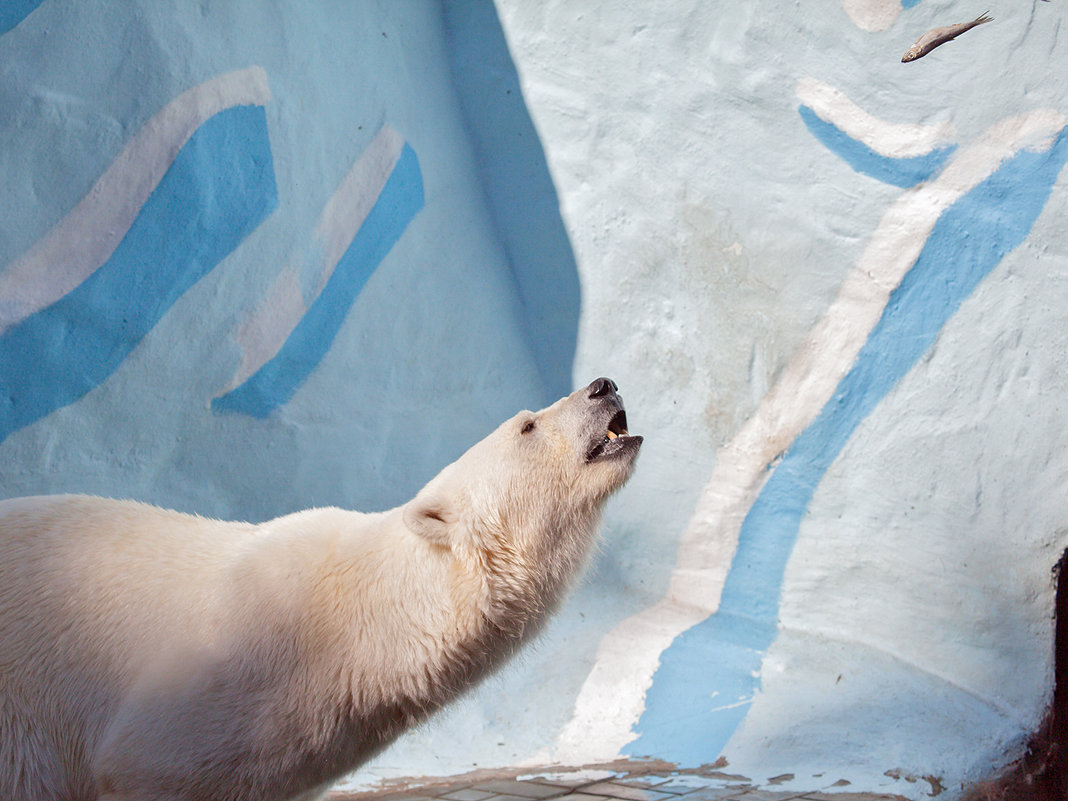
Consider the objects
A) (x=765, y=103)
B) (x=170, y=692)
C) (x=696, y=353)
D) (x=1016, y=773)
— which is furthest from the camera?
(x=696, y=353)

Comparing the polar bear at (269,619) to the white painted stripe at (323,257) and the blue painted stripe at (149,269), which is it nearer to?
the blue painted stripe at (149,269)

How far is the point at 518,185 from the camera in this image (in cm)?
419

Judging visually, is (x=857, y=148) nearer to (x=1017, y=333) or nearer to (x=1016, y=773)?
(x=1017, y=333)

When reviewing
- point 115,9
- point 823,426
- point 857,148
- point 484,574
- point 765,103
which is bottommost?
point 823,426

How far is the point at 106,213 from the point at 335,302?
946mm

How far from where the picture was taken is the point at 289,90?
344 centimetres

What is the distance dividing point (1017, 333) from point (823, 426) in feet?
2.73

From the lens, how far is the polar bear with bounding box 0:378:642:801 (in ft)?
5.32

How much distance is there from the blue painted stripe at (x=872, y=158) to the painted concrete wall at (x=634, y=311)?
0.01 m

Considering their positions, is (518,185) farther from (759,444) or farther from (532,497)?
(532,497)

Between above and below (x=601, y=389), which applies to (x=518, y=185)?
above

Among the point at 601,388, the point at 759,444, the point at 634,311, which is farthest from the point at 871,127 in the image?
the point at 601,388

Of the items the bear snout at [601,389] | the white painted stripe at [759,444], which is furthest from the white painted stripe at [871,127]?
the bear snout at [601,389]

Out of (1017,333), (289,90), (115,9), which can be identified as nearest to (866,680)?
(1017,333)
